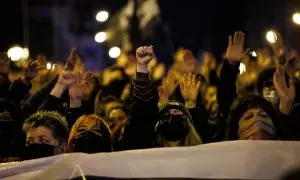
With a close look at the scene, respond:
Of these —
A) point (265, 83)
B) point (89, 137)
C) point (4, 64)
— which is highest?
point (4, 64)

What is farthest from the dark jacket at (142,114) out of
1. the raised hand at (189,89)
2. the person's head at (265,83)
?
the person's head at (265,83)

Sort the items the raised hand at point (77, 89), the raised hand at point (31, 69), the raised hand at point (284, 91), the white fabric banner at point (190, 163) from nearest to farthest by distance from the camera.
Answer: the white fabric banner at point (190, 163)
the raised hand at point (284, 91)
the raised hand at point (77, 89)
the raised hand at point (31, 69)

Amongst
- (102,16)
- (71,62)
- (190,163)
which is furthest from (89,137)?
(102,16)

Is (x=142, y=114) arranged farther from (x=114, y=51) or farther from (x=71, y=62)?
(x=114, y=51)

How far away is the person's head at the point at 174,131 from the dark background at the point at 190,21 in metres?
8.75

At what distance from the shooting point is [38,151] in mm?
3961

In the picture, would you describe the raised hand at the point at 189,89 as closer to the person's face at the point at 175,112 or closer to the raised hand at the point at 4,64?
the person's face at the point at 175,112

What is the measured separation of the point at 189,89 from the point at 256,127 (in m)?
0.87

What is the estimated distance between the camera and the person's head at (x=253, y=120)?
13.1 feet

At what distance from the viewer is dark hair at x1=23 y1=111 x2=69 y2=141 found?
13.5 ft

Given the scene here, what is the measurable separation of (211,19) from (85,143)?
45.4ft

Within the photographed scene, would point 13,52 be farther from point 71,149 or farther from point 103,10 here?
point 103,10

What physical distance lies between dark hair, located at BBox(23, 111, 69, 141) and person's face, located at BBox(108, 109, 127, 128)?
1375 mm

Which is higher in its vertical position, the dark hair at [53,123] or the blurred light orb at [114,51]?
the blurred light orb at [114,51]
